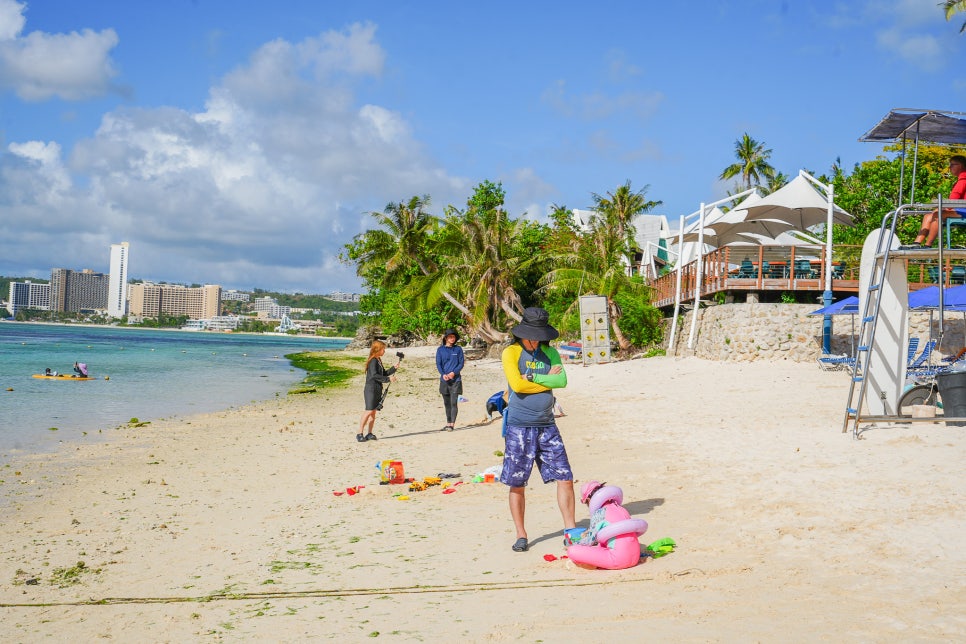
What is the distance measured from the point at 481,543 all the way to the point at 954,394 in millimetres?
6281

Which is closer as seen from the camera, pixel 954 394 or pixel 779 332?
pixel 954 394

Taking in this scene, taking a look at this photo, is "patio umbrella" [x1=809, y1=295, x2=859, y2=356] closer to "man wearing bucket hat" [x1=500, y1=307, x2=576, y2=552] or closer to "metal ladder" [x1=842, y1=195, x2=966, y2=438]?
"metal ladder" [x1=842, y1=195, x2=966, y2=438]

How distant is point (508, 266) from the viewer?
32875 mm

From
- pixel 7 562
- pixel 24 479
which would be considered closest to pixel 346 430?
pixel 24 479

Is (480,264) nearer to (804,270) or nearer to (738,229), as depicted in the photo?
(738,229)

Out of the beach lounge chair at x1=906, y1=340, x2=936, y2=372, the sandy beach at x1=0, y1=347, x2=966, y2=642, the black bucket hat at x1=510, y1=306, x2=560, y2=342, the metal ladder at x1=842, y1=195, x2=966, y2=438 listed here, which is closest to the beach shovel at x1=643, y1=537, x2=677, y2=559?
the sandy beach at x1=0, y1=347, x2=966, y2=642

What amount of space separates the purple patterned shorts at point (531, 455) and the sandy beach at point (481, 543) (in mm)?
Answer: 554

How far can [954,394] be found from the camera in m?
8.65

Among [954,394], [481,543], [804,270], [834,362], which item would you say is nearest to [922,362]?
[834,362]

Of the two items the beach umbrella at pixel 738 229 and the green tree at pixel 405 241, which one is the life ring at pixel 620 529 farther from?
the green tree at pixel 405 241

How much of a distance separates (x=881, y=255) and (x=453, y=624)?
731 centimetres

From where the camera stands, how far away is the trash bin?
858 centimetres

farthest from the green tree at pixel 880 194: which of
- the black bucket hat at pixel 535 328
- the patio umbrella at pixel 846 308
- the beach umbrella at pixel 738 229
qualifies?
the black bucket hat at pixel 535 328

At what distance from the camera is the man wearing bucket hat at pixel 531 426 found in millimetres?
5375
